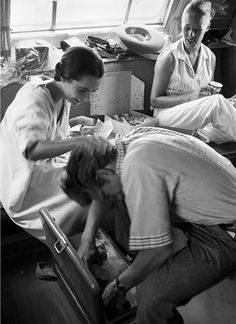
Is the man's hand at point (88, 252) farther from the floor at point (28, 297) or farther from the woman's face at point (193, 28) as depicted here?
the woman's face at point (193, 28)

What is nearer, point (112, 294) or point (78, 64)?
point (112, 294)

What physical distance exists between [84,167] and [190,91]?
1.58m

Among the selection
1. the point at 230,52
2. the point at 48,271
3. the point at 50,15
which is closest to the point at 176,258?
the point at 48,271

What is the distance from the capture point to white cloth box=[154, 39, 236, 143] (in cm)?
231

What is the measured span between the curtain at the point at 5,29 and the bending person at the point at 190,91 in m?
0.98

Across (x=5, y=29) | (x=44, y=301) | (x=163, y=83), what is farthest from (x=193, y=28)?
(x=44, y=301)

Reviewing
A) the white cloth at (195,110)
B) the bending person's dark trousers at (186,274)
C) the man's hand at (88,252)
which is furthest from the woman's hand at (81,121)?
the bending person's dark trousers at (186,274)

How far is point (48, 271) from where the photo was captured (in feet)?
6.21

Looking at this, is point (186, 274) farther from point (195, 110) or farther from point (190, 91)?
point (190, 91)

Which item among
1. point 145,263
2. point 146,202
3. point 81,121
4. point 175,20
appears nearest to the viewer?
point 146,202

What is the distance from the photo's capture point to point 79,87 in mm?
1667

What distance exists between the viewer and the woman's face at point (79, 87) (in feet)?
5.43

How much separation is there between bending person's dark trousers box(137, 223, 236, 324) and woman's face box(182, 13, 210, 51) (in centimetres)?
148

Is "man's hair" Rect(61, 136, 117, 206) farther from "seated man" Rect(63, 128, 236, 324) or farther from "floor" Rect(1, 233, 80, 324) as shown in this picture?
"floor" Rect(1, 233, 80, 324)
